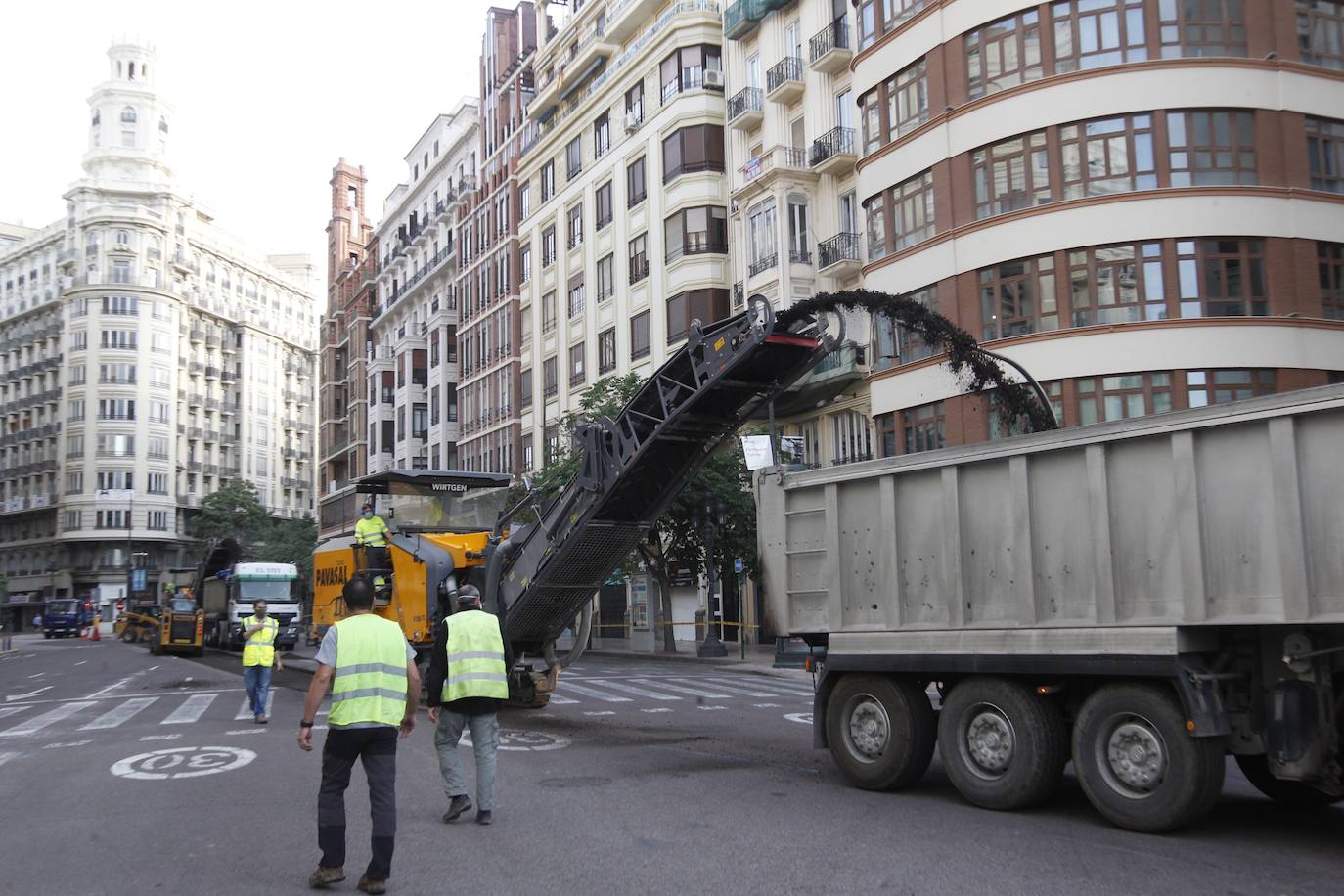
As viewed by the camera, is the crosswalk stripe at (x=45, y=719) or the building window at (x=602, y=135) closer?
the crosswalk stripe at (x=45, y=719)

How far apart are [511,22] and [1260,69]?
44.9 meters

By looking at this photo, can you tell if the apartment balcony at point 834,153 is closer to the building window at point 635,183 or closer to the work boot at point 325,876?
the building window at point 635,183

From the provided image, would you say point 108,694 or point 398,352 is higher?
point 398,352

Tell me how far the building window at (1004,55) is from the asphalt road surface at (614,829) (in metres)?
18.8

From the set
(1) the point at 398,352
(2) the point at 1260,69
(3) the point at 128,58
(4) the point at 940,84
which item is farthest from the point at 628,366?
(3) the point at 128,58

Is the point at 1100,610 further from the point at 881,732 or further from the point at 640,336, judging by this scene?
the point at 640,336

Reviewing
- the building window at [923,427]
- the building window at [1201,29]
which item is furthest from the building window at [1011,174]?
the building window at [923,427]

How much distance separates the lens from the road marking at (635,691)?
19594 mm

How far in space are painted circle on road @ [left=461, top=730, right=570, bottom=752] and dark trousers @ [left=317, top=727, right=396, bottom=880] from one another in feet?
18.3

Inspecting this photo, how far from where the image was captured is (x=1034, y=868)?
6.87m

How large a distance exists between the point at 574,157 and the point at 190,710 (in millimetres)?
37751

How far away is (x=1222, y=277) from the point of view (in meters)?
25.3

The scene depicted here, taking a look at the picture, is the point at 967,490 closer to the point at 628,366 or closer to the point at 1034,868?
the point at 1034,868

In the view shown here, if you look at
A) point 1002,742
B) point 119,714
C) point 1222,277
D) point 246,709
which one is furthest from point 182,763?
point 1222,277
